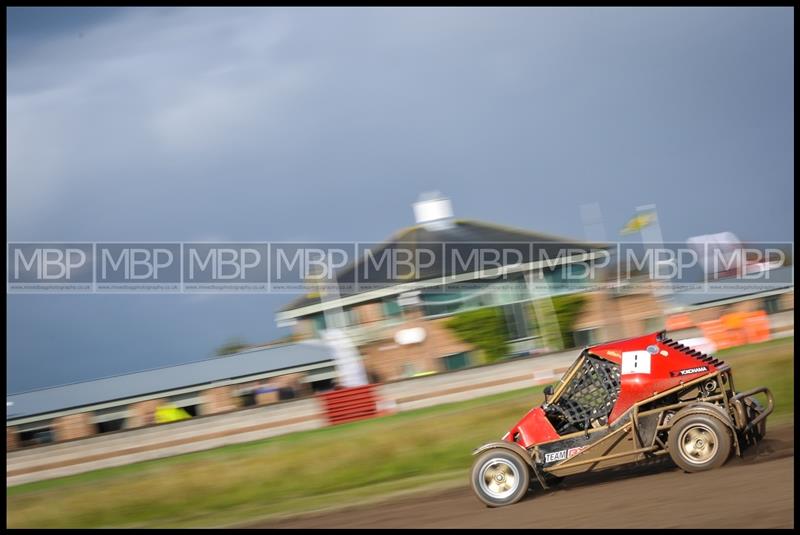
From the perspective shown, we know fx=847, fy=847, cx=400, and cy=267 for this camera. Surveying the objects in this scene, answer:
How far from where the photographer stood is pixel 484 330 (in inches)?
1158

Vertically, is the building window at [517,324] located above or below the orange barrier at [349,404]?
above

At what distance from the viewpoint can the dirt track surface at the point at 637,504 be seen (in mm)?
7590

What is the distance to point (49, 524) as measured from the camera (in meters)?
14.7

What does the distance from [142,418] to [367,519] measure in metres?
19.4

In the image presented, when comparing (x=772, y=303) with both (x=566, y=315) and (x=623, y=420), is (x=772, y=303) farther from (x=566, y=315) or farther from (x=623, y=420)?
(x=623, y=420)

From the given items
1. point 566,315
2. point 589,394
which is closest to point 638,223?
point 566,315

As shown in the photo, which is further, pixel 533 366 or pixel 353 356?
pixel 353 356

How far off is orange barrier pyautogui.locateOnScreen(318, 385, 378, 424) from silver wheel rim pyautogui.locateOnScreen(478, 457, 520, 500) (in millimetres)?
9981

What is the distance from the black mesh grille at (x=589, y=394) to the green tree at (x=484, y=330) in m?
19.3

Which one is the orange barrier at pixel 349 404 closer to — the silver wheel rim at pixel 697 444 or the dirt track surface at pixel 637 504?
the dirt track surface at pixel 637 504

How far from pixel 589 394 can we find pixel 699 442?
133 cm

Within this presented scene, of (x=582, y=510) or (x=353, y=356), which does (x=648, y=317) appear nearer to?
(x=353, y=356)

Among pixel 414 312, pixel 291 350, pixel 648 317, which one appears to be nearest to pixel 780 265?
pixel 648 317

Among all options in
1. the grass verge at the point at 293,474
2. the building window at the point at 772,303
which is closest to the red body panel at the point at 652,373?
the grass verge at the point at 293,474
